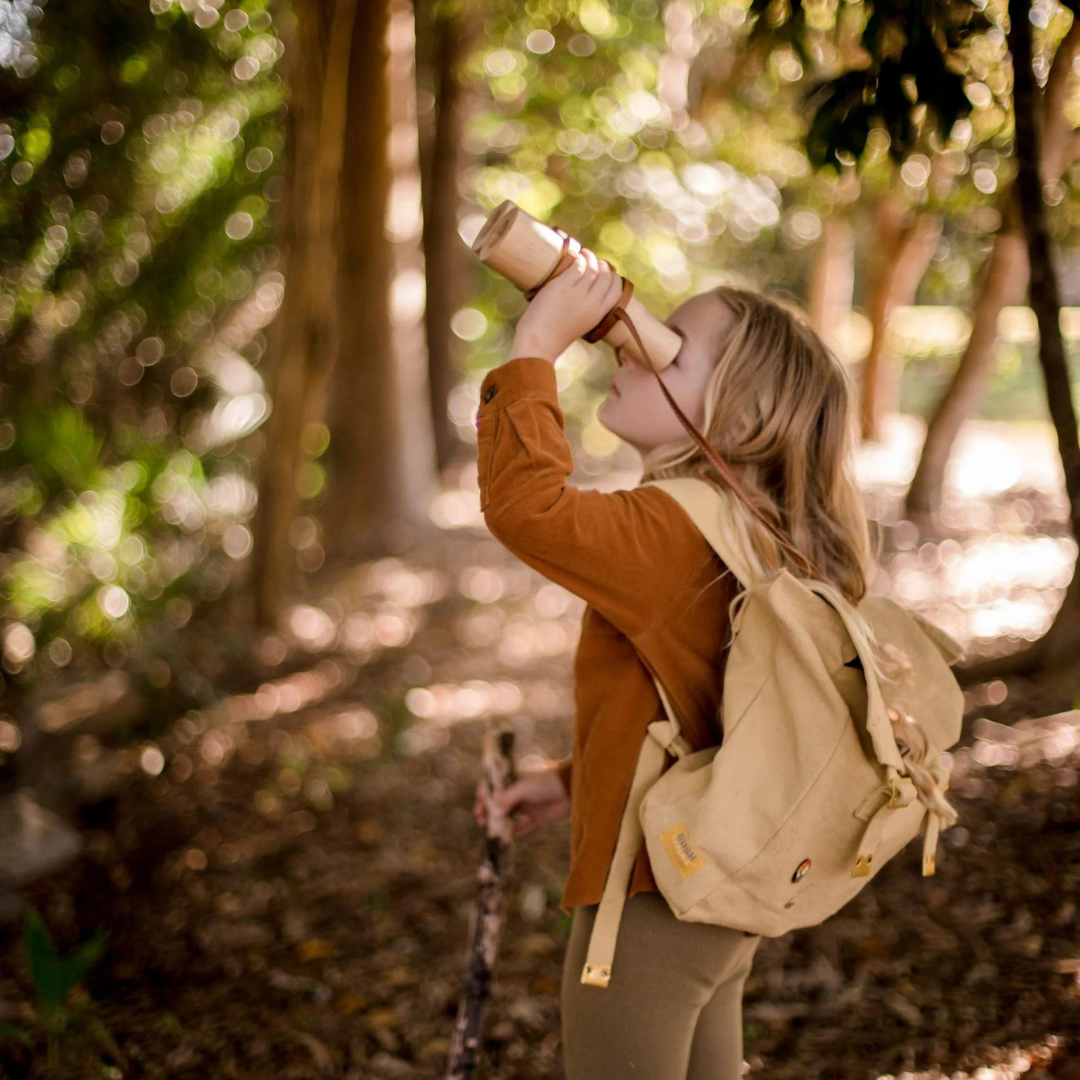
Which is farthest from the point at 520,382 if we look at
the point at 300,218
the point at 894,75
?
the point at 300,218

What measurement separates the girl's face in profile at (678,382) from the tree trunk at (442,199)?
6.58 meters

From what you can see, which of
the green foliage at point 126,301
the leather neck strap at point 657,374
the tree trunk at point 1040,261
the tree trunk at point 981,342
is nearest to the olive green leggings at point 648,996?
the leather neck strap at point 657,374

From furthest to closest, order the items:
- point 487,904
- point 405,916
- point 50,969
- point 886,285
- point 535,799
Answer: point 886,285
point 405,916
point 50,969
point 487,904
point 535,799

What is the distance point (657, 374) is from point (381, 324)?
5.42 m

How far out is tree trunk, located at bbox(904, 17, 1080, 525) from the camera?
4.66 meters

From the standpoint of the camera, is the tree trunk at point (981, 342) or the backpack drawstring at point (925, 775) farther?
the tree trunk at point (981, 342)

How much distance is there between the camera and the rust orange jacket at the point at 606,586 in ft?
4.95

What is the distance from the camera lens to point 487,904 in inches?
83.6

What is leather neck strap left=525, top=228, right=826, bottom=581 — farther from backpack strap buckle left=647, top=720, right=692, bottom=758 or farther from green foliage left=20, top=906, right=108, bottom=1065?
green foliage left=20, top=906, right=108, bottom=1065

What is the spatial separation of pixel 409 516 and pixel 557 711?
2.78 metres

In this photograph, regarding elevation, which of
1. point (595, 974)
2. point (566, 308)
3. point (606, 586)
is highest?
point (566, 308)

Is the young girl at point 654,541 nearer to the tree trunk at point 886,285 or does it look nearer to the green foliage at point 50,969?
the green foliage at point 50,969

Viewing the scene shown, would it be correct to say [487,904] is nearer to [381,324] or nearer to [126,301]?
[126,301]

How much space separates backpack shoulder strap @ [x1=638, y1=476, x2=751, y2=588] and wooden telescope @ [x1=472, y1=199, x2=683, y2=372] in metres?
0.21
